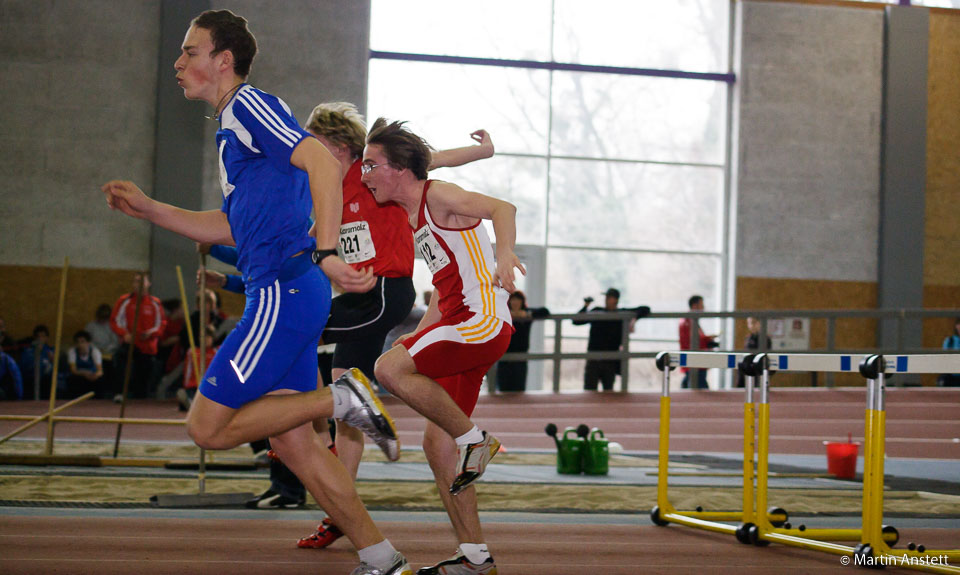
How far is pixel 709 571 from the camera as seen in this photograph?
3.61m

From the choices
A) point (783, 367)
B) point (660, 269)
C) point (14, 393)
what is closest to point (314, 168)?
point (783, 367)

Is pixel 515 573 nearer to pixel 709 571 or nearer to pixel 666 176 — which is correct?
pixel 709 571

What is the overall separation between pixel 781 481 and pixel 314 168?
535 centimetres

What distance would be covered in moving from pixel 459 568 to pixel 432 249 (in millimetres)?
1090

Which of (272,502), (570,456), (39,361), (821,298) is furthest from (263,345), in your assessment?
(821,298)

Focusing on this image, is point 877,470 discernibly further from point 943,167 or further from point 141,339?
point 943,167

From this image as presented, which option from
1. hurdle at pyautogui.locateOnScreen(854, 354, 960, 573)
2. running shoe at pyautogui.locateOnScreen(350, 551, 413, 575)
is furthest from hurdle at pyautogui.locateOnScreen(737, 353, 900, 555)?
running shoe at pyautogui.locateOnScreen(350, 551, 413, 575)

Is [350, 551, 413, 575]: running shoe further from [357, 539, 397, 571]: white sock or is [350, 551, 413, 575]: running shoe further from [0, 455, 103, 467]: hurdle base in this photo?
[0, 455, 103, 467]: hurdle base

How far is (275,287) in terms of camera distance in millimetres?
2742

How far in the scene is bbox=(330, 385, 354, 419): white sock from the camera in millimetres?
2814

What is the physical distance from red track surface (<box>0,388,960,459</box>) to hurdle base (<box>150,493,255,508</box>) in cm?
395

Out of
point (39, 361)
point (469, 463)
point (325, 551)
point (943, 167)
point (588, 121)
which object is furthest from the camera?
point (943, 167)

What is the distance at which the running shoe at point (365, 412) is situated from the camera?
9.27 ft

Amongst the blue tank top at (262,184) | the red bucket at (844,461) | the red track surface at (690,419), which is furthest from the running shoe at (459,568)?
the red track surface at (690,419)
